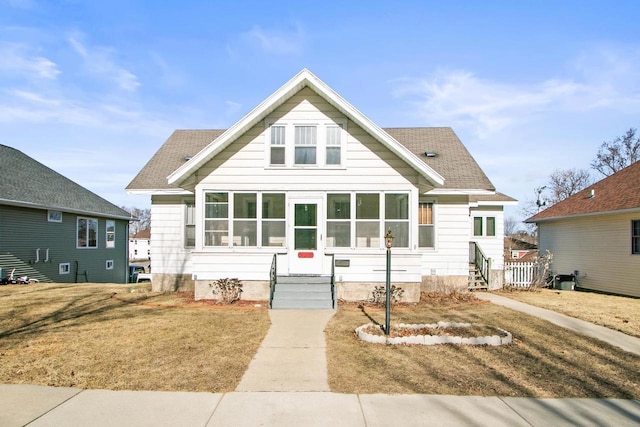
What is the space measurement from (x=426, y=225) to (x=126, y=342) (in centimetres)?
986

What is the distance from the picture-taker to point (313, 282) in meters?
11.5

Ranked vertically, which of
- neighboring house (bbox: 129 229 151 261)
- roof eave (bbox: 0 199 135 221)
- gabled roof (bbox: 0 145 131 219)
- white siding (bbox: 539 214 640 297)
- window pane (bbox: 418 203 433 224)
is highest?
gabled roof (bbox: 0 145 131 219)

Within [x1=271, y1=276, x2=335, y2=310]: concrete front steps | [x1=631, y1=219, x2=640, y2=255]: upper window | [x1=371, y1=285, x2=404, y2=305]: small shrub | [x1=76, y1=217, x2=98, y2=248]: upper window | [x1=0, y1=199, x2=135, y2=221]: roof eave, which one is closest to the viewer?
[x1=271, y1=276, x2=335, y2=310]: concrete front steps

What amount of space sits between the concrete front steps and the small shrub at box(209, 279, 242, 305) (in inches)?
48.3

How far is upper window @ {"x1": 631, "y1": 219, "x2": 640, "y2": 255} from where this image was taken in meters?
14.9

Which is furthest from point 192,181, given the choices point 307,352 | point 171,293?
point 307,352

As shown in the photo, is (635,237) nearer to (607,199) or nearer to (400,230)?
(607,199)

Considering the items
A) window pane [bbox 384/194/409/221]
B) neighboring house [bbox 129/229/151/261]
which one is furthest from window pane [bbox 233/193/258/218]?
neighboring house [bbox 129/229/151/261]

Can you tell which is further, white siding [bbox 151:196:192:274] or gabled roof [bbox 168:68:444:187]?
white siding [bbox 151:196:192:274]

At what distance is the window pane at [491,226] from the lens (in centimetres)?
1736

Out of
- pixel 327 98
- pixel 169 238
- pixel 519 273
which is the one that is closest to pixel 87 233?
pixel 169 238

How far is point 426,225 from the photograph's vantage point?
13648 millimetres

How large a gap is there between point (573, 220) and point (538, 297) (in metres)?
6.83

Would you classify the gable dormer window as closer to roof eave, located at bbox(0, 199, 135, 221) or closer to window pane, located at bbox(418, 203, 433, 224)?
window pane, located at bbox(418, 203, 433, 224)
